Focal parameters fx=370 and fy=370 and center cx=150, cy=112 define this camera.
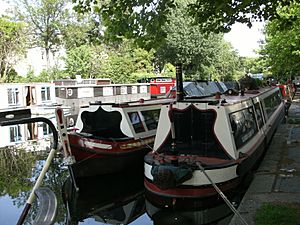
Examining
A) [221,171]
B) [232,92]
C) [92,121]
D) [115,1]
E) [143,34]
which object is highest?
[115,1]

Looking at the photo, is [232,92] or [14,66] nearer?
[232,92]

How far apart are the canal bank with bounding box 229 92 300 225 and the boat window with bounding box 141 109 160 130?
341 cm

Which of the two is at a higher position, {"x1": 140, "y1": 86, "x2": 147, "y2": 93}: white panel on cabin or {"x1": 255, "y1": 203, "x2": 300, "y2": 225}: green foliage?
{"x1": 140, "y1": 86, "x2": 147, "y2": 93}: white panel on cabin

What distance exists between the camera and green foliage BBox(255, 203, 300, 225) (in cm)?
491

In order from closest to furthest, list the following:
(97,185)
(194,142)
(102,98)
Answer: (194,142) < (97,185) < (102,98)

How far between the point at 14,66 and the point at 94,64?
28.2 ft

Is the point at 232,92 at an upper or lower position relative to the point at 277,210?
upper

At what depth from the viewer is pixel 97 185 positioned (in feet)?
29.8

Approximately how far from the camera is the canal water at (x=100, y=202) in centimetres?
677

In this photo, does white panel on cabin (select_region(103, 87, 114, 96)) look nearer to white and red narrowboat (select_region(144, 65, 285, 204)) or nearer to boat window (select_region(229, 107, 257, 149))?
boat window (select_region(229, 107, 257, 149))

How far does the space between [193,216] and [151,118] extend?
4.98 meters

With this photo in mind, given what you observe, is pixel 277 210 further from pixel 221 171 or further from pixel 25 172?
pixel 25 172

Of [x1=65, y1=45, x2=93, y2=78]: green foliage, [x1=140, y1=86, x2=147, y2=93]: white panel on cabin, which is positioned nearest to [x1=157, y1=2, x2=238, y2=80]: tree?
[x1=140, y1=86, x2=147, y2=93]: white panel on cabin

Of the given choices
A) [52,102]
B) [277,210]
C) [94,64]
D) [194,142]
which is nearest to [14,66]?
[94,64]
